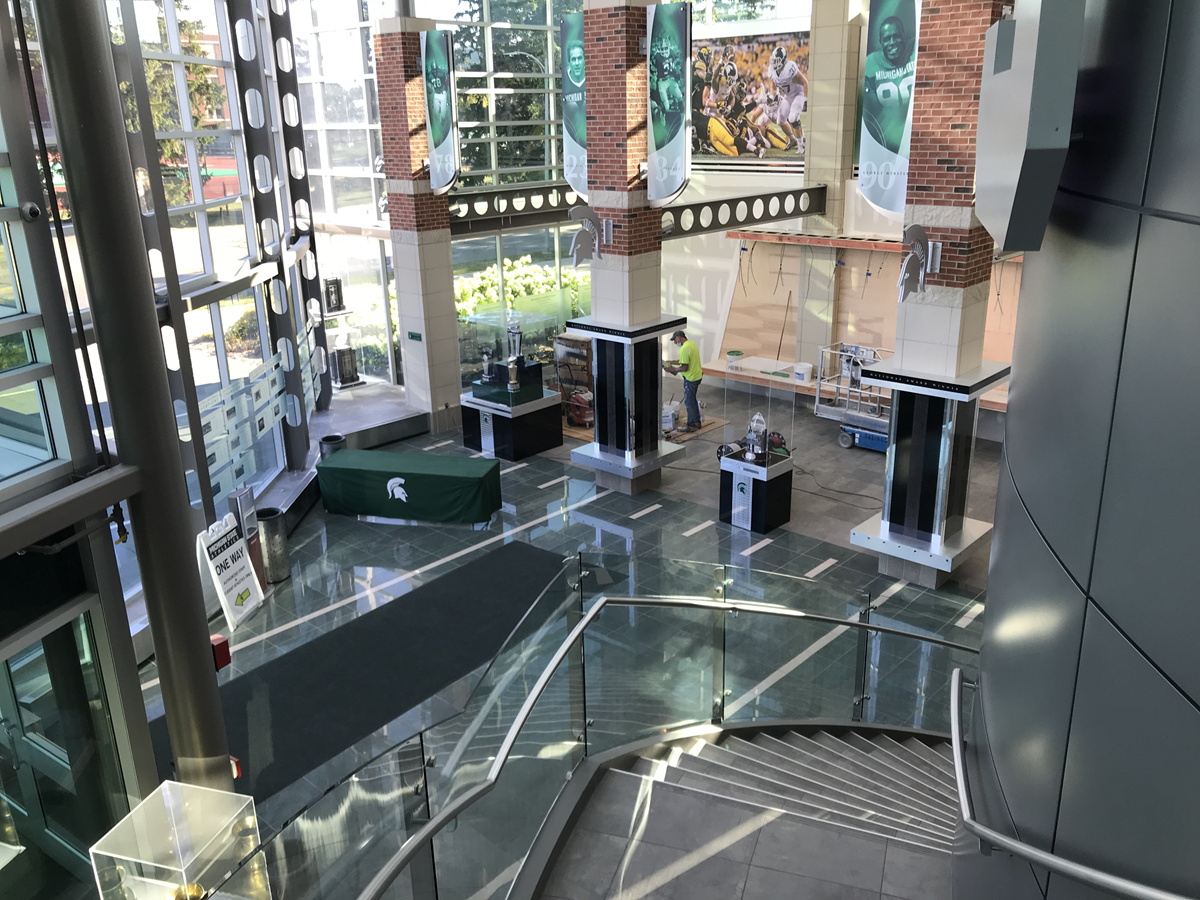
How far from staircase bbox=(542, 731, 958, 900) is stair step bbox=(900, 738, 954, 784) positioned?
560 millimetres

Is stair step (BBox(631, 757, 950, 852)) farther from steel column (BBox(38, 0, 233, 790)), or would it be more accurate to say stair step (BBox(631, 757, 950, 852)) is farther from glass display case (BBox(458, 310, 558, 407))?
glass display case (BBox(458, 310, 558, 407))

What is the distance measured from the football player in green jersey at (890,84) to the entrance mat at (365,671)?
6.27m

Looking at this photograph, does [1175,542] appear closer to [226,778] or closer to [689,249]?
[226,778]

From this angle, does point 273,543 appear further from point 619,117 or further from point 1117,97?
point 1117,97

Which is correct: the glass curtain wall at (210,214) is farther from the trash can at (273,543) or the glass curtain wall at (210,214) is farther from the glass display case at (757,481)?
the glass display case at (757,481)

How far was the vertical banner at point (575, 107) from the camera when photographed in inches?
539

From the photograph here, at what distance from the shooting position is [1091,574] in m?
3.07

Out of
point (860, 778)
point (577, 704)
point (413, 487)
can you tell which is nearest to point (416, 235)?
point (413, 487)

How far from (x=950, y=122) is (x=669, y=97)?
407 cm

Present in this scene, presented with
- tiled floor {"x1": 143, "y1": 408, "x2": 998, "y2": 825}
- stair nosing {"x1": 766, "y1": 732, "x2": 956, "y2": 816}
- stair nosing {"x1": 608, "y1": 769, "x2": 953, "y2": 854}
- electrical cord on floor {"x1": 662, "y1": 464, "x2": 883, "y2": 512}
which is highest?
stair nosing {"x1": 608, "y1": 769, "x2": 953, "y2": 854}

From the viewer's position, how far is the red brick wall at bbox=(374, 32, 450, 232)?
52.7ft

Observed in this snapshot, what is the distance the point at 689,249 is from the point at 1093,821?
19.6m

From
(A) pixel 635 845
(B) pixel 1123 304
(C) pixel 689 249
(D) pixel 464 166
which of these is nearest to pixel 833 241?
(C) pixel 689 249

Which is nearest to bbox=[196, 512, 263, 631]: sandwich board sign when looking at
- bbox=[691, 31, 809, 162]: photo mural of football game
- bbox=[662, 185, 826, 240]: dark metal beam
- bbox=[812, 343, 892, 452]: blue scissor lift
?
bbox=[662, 185, 826, 240]: dark metal beam
